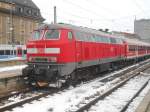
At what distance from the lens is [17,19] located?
6956cm

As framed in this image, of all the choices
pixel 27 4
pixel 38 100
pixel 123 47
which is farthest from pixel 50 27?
pixel 27 4

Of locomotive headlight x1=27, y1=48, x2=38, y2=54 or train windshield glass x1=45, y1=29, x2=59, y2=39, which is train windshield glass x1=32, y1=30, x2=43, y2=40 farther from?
locomotive headlight x1=27, y1=48, x2=38, y2=54

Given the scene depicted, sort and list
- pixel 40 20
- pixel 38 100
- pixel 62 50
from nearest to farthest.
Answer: pixel 38 100
pixel 62 50
pixel 40 20

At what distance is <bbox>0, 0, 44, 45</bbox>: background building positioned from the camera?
212ft

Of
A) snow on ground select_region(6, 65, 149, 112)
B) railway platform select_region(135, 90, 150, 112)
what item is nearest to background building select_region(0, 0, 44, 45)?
snow on ground select_region(6, 65, 149, 112)

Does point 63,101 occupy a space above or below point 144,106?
below

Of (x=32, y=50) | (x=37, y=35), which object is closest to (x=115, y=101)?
(x=32, y=50)

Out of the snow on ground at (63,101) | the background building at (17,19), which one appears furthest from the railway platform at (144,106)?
the background building at (17,19)

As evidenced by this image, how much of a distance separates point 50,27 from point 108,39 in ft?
28.3

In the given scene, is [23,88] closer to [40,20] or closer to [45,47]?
[45,47]

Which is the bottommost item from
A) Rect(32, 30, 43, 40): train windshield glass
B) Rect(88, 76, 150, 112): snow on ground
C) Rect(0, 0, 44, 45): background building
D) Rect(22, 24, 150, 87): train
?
Rect(88, 76, 150, 112): snow on ground

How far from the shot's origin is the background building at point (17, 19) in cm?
6456

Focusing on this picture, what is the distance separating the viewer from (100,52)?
20422 millimetres

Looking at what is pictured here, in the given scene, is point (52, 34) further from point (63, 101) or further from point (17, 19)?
point (17, 19)
